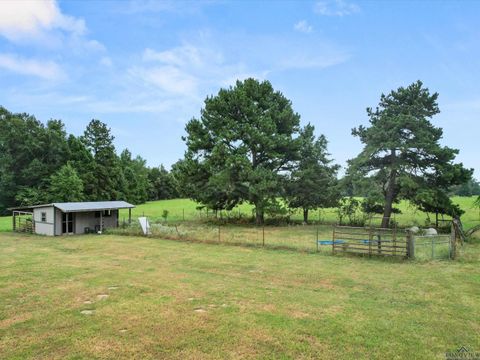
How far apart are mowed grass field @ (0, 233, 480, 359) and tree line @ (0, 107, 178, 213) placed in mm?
37105

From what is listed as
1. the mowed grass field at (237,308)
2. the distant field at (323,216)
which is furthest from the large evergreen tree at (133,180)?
the mowed grass field at (237,308)

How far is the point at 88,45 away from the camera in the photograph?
20.8 meters

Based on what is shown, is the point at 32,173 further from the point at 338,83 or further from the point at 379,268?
the point at 379,268

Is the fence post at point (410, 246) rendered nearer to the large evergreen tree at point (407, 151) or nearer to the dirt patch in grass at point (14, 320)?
the large evergreen tree at point (407, 151)

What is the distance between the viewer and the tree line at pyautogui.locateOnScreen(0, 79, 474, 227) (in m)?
23.0

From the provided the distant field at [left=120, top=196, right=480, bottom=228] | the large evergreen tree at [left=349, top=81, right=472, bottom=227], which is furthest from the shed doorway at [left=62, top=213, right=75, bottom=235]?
the large evergreen tree at [left=349, top=81, right=472, bottom=227]

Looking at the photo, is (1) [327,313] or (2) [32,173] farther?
(2) [32,173]

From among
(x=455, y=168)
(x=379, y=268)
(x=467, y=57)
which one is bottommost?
(x=379, y=268)

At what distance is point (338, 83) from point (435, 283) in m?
17.8

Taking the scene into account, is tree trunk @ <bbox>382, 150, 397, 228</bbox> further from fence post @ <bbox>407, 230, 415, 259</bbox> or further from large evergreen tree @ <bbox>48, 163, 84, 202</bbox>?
large evergreen tree @ <bbox>48, 163, 84, 202</bbox>

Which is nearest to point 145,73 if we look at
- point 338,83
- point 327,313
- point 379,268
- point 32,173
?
point 338,83

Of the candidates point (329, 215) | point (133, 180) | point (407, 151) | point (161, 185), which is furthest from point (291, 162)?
point (161, 185)

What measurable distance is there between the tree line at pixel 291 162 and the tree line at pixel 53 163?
0.33 meters

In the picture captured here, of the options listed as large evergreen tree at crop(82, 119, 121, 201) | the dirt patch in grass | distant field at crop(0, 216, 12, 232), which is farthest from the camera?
large evergreen tree at crop(82, 119, 121, 201)
